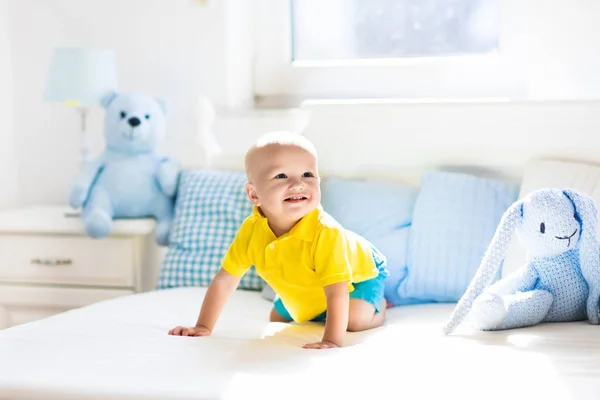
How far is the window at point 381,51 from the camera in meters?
2.75

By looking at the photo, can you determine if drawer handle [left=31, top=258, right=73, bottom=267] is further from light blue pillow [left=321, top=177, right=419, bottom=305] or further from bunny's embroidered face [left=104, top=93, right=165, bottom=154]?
light blue pillow [left=321, top=177, right=419, bottom=305]

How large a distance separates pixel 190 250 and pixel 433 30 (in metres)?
1.05

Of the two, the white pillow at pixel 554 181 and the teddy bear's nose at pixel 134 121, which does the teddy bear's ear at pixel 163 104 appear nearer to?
the teddy bear's nose at pixel 134 121

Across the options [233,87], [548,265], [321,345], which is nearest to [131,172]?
[233,87]

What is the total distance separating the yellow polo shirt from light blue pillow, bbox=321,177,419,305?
347 millimetres

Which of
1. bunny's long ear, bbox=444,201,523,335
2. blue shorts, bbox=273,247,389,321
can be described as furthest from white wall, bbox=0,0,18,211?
bunny's long ear, bbox=444,201,523,335

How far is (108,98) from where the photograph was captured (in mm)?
2684

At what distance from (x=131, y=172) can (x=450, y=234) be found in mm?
994

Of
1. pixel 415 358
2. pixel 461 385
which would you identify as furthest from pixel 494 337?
pixel 461 385

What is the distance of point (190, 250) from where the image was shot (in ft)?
8.25

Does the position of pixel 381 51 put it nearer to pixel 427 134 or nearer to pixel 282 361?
pixel 427 134

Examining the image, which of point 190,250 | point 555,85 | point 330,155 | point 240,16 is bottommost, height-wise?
point 190,250

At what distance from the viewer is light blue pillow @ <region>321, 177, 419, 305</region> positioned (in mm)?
2270

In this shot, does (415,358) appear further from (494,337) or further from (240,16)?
(240,16)
